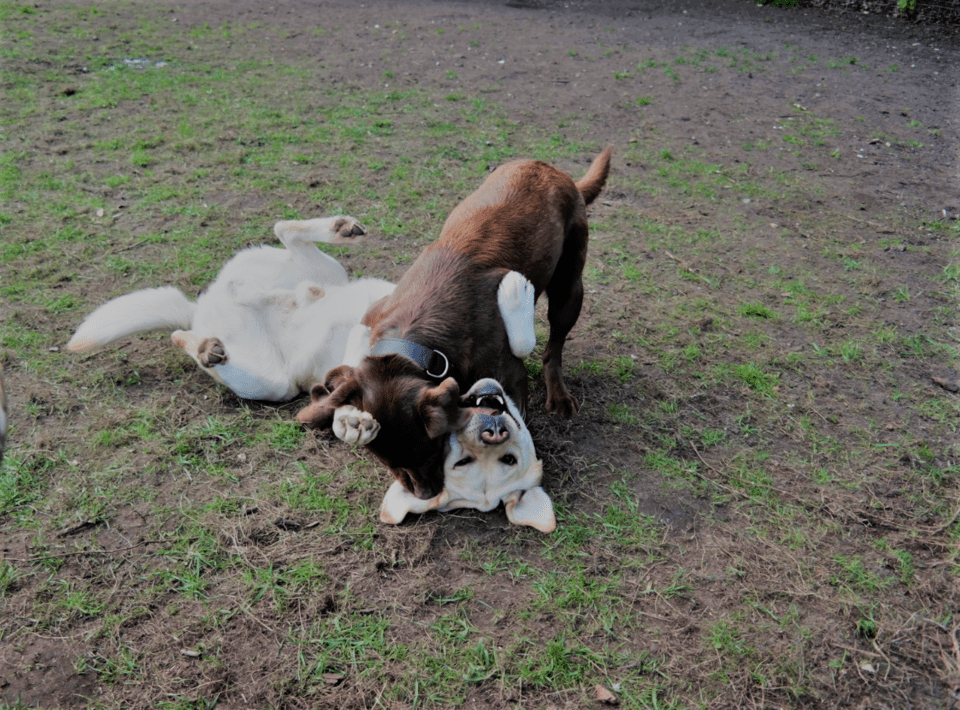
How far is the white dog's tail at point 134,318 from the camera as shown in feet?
12.9

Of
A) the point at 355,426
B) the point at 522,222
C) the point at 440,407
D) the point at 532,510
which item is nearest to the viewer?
the point at 355,426

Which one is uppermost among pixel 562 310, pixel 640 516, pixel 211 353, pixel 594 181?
pixel 594 181

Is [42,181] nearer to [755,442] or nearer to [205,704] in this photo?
[205,704]

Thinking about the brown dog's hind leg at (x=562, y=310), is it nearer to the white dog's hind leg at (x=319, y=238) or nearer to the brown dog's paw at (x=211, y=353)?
the white dog's hind leg at (x=319, y=238)

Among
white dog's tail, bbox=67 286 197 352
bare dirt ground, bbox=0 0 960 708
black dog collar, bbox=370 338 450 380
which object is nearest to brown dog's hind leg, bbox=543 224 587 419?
bare dirt ground, bbox=0 0 960 708

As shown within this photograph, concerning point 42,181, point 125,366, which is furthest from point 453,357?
point 42,181

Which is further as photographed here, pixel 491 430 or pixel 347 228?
pixel 347 228

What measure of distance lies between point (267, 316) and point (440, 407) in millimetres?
2007

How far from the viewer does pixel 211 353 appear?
12.8 ft

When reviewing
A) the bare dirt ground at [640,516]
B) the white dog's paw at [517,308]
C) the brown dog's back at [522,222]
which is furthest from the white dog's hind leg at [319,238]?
the white dog's paw at [517,308]

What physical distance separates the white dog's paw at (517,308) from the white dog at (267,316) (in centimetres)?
119

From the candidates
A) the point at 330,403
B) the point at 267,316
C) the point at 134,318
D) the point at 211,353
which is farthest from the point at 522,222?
the point at 134,318

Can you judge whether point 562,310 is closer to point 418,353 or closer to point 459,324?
point 459,324

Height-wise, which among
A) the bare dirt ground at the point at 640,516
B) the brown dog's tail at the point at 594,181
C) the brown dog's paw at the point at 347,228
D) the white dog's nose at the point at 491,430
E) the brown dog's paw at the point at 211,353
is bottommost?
the bare dirt ground at the point at 640,516
